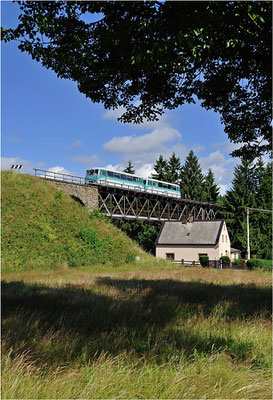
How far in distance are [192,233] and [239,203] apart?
77.9 feet

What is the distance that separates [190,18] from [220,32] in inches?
53.8

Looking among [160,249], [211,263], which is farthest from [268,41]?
[160,249]

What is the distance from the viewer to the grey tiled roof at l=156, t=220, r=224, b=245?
41.3m

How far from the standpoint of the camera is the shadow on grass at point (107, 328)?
15.0 ft

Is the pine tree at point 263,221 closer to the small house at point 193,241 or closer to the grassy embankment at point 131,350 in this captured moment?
the small house at point 193,241

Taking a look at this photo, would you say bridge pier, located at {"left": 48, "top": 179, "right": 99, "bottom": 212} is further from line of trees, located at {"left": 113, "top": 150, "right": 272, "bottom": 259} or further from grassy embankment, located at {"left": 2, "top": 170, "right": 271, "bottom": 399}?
grassy embankment, located at {"left": 2, "top": 170, "right": 271, "bottom": 399}

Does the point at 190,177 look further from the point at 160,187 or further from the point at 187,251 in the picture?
the point at 187,251

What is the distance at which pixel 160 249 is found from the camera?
43500 mm

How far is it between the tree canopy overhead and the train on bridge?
105 feet

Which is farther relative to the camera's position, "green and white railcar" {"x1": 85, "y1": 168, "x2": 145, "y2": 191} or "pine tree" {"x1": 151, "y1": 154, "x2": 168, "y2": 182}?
"pine tree" {"x1": 151, "y1": 154, "x2": 168, "y2": 182}

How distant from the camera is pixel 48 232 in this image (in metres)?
24.2

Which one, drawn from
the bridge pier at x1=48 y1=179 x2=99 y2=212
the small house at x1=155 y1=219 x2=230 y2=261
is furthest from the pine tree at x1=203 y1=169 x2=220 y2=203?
the bridge pier at x1=48 y1=179 x2=99 y2=212

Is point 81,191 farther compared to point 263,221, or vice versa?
point 263,221

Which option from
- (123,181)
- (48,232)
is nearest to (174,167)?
(123,181)
